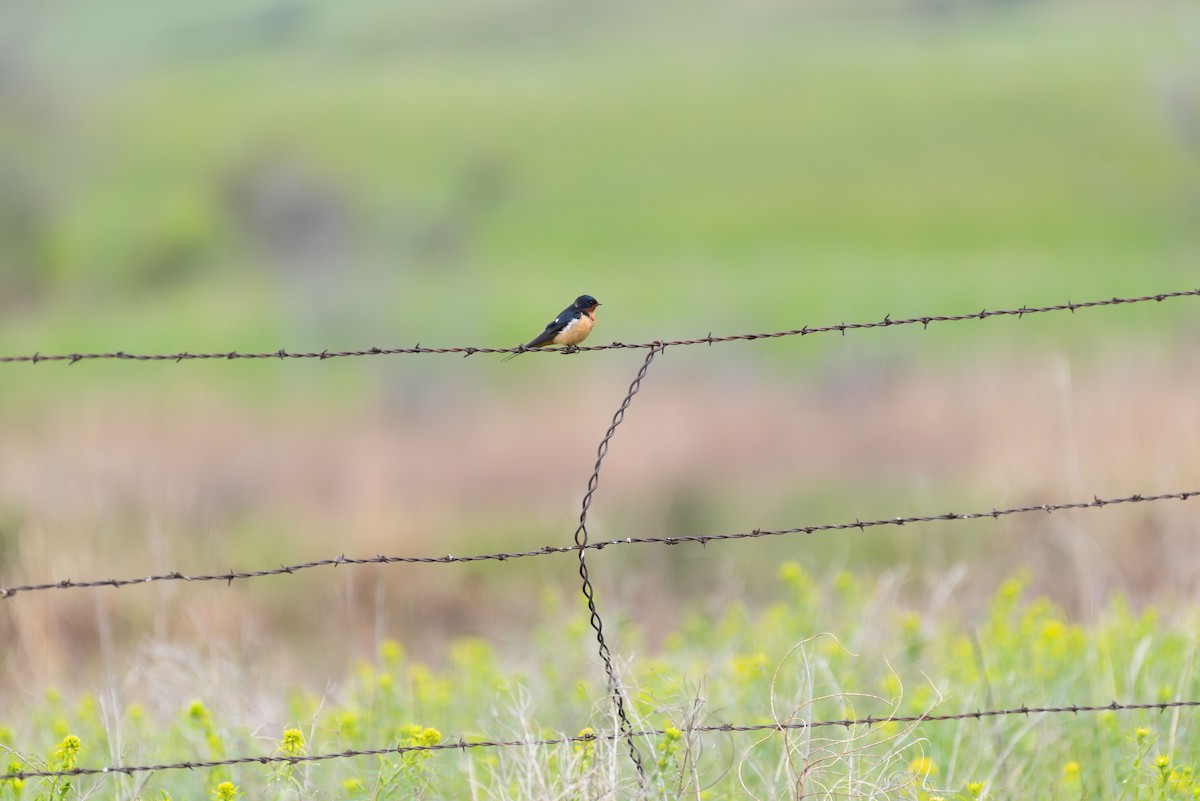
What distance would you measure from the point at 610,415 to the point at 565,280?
28.3 m

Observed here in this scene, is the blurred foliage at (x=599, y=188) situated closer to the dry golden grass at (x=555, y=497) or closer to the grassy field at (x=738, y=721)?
the dry golden grass at (x=555, y=497)

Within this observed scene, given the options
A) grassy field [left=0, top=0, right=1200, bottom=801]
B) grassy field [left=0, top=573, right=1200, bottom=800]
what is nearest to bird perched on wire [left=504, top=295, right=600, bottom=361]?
grassy field [left=0, top=0, right=1200, bottom=801]

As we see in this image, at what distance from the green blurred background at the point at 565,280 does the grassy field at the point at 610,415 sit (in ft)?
0.33

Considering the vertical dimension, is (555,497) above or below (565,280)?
below

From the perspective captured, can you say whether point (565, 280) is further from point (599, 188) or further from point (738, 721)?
point (738, 721)

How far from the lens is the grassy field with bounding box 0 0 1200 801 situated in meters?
4.77

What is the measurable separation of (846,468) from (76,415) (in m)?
8.44

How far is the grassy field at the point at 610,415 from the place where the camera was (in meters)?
4.77

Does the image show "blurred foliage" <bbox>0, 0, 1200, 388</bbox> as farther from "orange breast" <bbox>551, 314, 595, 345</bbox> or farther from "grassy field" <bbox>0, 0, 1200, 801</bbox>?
"orange breast" <bbox>551, 314, 595, 345</bbox>

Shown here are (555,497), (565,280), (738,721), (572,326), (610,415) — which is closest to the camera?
(572,326)

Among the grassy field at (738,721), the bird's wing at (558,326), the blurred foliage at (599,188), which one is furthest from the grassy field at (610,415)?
the bird's wing at (558,326)

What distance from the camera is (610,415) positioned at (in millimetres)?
13852

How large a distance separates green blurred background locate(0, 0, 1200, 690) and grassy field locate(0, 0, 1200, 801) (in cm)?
10

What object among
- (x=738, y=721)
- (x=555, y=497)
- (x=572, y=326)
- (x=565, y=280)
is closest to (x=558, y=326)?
(x=572, y=326)
